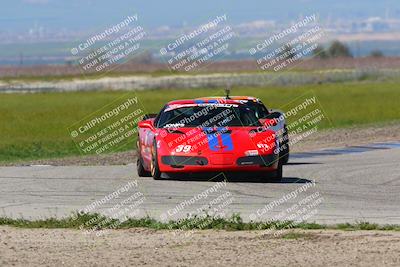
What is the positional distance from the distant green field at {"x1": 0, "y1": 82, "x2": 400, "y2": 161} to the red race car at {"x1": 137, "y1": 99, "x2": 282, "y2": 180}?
9.88 meters

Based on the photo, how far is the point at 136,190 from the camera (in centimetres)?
1869

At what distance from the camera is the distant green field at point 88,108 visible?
119ft

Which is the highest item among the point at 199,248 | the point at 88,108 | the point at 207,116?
the point at 199,248

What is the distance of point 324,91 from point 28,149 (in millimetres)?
41999

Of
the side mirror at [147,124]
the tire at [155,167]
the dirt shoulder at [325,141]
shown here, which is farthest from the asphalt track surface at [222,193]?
the dirt shoulder at [325,141]

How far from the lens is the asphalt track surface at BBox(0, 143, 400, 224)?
52.5 feet

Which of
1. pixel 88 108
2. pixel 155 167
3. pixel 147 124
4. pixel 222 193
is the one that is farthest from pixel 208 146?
pixel 88 108

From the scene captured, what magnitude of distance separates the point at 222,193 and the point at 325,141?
13.0m

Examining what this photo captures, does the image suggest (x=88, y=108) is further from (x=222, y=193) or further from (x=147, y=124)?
(x=222, y=193)

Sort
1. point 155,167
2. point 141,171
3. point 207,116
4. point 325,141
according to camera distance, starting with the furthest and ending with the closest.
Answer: point 325,141 → point 141,171 → point 207,116 → point 155,167

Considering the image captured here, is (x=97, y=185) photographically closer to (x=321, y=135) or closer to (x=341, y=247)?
(x=341, y=247)

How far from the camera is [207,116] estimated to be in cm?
2077

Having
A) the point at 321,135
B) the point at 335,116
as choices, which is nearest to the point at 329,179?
the point at 321,135

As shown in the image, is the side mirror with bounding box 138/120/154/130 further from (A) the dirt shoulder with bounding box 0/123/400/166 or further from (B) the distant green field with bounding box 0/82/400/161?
(B) the distant green field with bounding box 0/82/400/161
